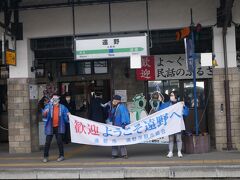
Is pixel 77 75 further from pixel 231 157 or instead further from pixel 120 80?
pixel 231 157

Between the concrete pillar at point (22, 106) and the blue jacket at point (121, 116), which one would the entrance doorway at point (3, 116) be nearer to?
the concrete pillar at point (22, 106)

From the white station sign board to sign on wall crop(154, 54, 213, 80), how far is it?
3191mm

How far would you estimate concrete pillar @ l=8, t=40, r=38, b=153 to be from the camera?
12.9 meters

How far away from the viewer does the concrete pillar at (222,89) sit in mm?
11914

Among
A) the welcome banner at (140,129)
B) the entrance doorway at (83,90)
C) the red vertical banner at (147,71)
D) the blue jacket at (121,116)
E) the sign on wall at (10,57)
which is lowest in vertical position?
the welcome banner at (140,129)

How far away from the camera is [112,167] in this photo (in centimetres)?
971

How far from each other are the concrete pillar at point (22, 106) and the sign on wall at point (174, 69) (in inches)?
175

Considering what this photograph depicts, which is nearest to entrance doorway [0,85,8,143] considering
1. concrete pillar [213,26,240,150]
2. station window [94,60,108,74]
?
station window [94,60,108,74]

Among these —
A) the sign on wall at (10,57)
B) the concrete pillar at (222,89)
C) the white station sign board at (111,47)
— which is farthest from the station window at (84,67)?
the concrete pillar at (222,89)

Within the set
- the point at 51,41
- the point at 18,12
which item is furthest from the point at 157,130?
the point at 18,12

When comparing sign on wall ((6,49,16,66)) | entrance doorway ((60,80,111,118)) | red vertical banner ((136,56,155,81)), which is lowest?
entrance doorway ((60,80,111,118))

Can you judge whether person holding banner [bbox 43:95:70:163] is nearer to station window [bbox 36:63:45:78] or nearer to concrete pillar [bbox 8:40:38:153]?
concrete pillar [bbox 8:40:38:153]

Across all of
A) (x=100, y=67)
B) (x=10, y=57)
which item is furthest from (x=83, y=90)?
(x=10, y=57)

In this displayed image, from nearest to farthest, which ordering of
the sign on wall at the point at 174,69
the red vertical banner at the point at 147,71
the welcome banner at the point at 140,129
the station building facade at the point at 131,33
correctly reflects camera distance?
the welcome banner at the point at 140,129, the station building facade at the point at 131,33, the sign on wall at the point at 174,69, the red vertical banner at the point at 147,71
